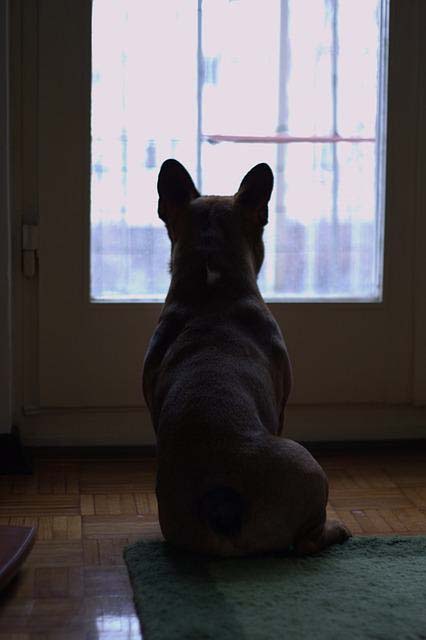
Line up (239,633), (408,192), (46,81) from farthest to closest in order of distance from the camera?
1. (408,192)
2. (46,81)
3. (239,633)

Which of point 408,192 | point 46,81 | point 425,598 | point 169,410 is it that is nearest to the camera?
point 425,598

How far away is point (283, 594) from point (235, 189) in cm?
159

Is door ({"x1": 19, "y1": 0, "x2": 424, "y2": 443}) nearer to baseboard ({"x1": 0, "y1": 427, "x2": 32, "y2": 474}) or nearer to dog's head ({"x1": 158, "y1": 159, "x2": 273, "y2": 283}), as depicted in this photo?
baseboard ({"x1": 0, "y1": 427, "x2": 32, "y2": 474})

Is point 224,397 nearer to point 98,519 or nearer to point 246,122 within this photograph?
point 98,519

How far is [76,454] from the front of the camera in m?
3.46

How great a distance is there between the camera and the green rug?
6.61 ft

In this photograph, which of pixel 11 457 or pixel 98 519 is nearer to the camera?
pixel 98 519

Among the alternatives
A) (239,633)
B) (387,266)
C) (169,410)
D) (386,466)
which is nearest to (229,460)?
(169,410)

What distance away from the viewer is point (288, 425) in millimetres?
3566

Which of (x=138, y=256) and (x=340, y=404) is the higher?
(x=138, y=256)

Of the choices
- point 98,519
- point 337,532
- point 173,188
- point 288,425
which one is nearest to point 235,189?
point 173,188

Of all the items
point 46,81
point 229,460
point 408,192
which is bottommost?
point 229,460

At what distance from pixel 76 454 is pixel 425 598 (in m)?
1.54

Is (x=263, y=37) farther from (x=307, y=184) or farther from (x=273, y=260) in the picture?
(x=273, y=260)
